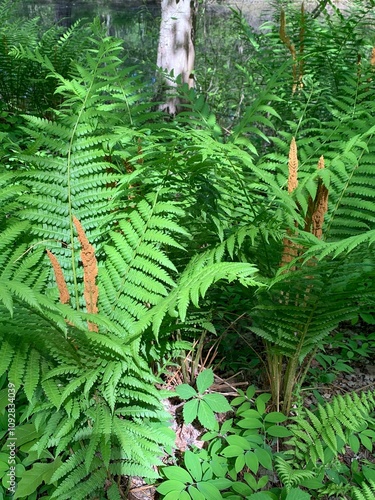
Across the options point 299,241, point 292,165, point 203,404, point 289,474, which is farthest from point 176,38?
point 289,474

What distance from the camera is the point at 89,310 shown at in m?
1.39

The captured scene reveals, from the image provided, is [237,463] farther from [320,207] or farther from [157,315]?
A: [320,207]

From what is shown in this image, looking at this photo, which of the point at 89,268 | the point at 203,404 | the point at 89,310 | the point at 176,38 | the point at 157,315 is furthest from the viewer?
the point at 176,38

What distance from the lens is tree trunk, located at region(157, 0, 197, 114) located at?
338 cm

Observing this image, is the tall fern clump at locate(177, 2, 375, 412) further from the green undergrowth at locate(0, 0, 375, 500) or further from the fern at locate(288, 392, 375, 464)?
the fern at locate(288, 392, 375, 464)

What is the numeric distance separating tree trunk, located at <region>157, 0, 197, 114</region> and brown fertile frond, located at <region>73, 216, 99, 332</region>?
2366 millimetres

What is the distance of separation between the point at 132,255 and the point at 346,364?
1.16 meters

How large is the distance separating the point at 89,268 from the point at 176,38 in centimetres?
269

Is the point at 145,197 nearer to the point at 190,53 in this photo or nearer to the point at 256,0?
the point at 190,53

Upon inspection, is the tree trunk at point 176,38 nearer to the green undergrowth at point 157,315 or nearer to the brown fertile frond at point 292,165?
the green undergrowth at point 157,315

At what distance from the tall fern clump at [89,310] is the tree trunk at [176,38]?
179cm

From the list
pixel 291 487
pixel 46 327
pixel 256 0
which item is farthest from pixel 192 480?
pixel 256 0

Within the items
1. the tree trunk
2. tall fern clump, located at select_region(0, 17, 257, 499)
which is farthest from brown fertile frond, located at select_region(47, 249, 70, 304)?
the tree trunk

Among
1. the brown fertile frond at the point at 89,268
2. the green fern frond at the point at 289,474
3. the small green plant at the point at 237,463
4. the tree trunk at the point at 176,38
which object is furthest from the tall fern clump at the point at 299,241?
the tree trunk at the point at 176,38
